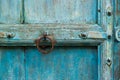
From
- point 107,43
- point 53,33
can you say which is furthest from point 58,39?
point 107,43

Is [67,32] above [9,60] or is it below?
above

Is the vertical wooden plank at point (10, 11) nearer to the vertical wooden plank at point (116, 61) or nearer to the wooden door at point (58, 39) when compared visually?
the wooden door at point (58, 39)

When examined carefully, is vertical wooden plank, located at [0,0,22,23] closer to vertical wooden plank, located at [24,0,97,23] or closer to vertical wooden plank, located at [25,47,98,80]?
vertical wooden plank, located at [24,0,97,23]

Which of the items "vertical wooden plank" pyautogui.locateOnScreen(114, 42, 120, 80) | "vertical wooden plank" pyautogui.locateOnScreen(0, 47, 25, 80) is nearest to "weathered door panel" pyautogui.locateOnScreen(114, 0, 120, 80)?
"vertical wooden plank" pyautogui.locateOnScreen(114, 42, 120, 80)

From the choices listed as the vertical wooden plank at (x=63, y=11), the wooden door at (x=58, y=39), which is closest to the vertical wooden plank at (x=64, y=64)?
the wooden door at (x=58, y=39)

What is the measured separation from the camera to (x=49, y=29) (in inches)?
68.4

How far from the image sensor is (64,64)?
5.82 ft

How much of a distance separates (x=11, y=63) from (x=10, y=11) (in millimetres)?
224

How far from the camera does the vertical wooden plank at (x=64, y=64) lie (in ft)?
5.80

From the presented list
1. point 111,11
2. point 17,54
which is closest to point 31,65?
point 17,54

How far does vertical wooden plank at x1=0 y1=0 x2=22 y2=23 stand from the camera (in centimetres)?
175

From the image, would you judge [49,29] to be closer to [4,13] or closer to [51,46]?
[51,46]

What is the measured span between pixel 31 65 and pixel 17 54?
77mm

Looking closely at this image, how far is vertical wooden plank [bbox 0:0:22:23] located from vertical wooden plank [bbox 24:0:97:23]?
54 millimetres
